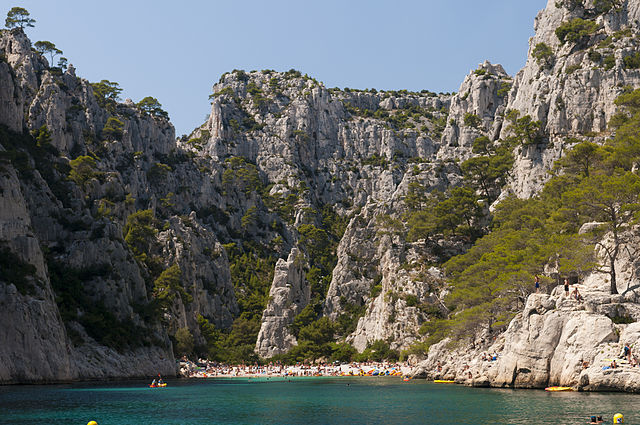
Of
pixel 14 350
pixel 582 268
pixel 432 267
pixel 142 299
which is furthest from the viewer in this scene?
pixel 432 267

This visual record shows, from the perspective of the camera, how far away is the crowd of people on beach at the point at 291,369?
92125 millimetres

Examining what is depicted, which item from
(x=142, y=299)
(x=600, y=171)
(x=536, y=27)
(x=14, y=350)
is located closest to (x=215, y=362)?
(x=142, y=299)

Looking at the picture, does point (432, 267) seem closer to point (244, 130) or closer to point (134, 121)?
point (134, 121)

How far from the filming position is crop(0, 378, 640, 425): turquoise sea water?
3200cm

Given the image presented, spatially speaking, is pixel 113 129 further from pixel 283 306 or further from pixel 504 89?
pixel 504 89

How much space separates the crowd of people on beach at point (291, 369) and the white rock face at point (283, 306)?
9.30 m

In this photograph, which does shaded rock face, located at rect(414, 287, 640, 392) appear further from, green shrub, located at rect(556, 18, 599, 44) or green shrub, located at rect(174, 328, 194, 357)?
green shrub, located at rect(556, 18, 599, 44)

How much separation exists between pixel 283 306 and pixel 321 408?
82.7 meters

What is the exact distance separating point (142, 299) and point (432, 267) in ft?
161

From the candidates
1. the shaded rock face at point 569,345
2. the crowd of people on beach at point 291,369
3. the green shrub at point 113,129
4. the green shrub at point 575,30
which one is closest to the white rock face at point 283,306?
the crowd of people on beach at point 291,369

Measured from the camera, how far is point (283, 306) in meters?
123

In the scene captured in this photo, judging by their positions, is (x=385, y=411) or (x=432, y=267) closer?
(x=385, y=411)

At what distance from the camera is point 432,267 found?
4003 inches

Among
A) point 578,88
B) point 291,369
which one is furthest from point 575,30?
point 291,369
